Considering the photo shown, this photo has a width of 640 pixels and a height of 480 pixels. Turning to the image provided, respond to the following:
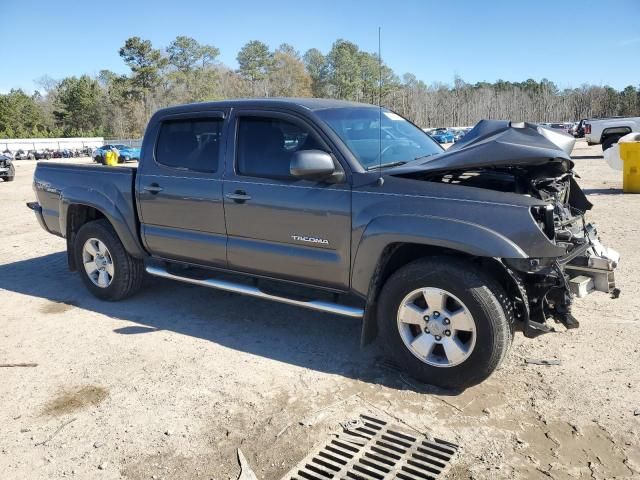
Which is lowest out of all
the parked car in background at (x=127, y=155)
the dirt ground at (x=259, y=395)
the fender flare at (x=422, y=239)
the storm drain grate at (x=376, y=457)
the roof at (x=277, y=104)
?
the storm drain grate at (x=376, y=457)

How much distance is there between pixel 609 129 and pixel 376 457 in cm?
2164

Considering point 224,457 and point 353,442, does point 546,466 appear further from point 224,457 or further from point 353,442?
point 224,457

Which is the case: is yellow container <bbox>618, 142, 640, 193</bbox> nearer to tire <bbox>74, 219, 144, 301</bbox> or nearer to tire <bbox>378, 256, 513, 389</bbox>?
tire <bbox>378, 256, 513, 389</bbox>

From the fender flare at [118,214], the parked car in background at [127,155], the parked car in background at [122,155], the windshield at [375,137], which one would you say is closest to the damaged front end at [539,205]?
the windshield at [375,137]

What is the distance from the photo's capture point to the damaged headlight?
3201 millimetres

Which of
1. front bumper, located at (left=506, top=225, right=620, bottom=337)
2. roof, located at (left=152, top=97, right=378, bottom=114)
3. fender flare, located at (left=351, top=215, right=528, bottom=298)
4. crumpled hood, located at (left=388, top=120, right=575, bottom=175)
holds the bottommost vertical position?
front bumper, located at (left=506, top=225, right=620, bottom=337)

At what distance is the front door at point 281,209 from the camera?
12.5 ft

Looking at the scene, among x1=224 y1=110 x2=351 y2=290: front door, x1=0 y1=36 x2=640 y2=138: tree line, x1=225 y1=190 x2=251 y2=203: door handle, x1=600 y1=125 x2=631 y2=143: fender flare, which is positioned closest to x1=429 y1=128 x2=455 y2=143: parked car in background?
x1=0 y1=36 x2=640 y2=138: tree line

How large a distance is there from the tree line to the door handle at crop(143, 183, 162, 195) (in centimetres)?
6486

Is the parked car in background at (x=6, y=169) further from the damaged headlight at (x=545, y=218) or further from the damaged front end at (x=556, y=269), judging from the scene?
the damaged headlight at (x=545, y=218)

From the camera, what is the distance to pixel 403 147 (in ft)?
14.3

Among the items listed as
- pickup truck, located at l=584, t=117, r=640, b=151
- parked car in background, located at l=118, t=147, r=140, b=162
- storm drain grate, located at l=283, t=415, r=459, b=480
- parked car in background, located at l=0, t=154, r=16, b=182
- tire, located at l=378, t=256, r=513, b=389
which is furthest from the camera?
parked car in background, located at l=118, t=147, r=140, b=162

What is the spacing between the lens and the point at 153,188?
486 cm

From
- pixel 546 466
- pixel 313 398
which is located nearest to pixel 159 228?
pixel 313 398
